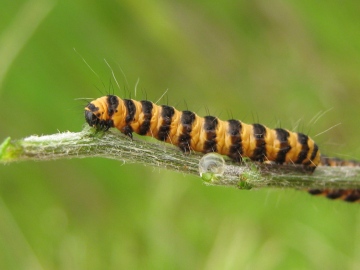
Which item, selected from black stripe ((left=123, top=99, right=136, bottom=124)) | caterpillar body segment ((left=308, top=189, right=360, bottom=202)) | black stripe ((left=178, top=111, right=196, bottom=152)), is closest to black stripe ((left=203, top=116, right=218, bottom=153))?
black stripe ((left=178, top=111, right=196, bottom=152))

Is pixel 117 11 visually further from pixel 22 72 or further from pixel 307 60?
pixel 307 60

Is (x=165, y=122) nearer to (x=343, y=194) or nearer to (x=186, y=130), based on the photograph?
(x=186, y=130)

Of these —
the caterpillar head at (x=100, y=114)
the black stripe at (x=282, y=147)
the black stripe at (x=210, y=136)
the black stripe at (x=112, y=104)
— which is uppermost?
the black stripe at (x=282, y=147)

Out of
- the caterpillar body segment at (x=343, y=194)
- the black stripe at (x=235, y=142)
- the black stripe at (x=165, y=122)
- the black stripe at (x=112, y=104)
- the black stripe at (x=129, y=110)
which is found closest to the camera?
the black stripe at (x=112, y=104)

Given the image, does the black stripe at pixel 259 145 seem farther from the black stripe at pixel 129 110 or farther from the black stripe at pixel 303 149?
the black stripe at pixel 129 110

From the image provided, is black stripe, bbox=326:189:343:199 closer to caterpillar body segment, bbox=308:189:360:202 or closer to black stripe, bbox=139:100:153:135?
→ caterpillar body segment, bbox=308:189:360:202

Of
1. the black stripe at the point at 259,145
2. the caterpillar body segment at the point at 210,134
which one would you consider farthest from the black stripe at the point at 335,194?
the black stripe at the point at 259,145

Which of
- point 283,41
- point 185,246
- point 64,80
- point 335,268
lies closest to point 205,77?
point 283,41

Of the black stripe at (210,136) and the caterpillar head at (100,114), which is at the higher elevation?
the black stripe at (210,136)
